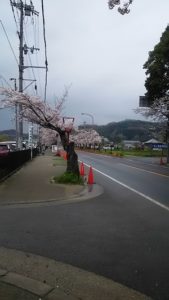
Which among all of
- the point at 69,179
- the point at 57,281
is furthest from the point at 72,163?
the point at 57,281

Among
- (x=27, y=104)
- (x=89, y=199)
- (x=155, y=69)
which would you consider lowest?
(x=89, y=199)

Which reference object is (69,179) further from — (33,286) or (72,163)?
(33,286)

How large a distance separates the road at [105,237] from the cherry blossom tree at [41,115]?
24.7 ft

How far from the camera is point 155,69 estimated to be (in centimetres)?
4625

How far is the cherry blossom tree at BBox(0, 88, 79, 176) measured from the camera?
69.3 feet

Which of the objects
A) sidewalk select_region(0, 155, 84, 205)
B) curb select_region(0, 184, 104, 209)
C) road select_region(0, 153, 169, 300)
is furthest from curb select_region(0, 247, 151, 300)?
sidewalk select_region(0, 155, 84, 205)

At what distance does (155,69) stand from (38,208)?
36.1 metres

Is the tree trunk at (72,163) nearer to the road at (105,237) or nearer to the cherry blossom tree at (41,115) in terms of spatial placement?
the cherry blossom tree at (41,115)

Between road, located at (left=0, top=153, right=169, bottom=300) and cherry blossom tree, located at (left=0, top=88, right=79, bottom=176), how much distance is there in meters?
7.52

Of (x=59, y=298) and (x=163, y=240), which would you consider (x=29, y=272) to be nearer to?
(x=59, y=298)

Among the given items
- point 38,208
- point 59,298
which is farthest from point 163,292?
point 38,208

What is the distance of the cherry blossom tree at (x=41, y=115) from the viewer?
69.3 feet

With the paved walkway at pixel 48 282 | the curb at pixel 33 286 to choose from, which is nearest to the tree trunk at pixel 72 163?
the paved walkway at pixel 48 282

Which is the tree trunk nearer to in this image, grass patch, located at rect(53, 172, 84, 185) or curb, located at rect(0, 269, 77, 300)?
grass patch, located at rect(53, 172, 84, 185)
